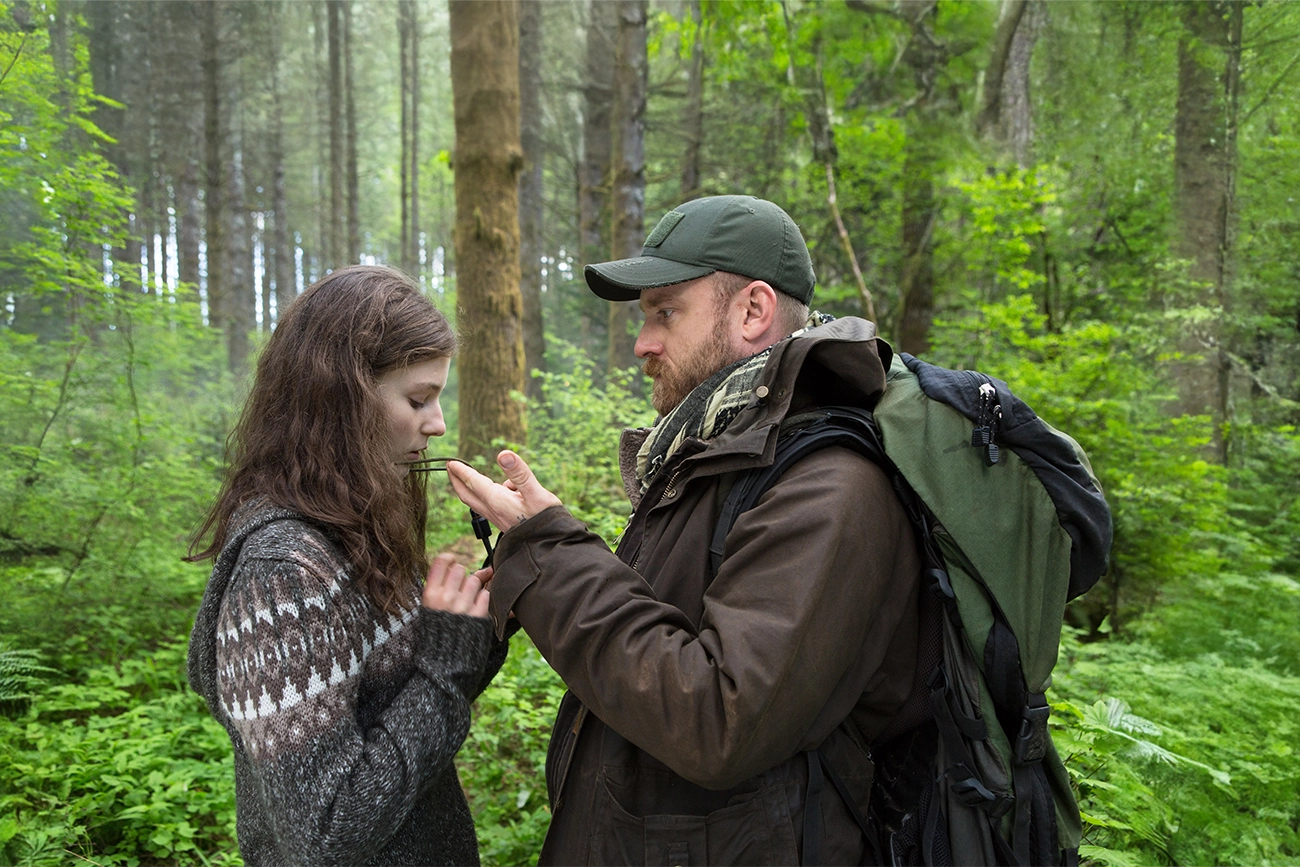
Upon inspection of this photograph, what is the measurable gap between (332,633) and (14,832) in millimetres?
2533

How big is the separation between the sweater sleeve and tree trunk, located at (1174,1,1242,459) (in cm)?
948

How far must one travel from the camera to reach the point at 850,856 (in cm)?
157

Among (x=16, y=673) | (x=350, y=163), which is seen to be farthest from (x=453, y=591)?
(x=350, y=163)

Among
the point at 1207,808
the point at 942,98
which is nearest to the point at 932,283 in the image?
the point at 942,98

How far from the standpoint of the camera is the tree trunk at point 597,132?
1536 cm

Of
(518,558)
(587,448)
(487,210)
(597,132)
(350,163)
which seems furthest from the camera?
(350,163)

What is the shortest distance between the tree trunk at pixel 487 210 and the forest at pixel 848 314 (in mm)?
34

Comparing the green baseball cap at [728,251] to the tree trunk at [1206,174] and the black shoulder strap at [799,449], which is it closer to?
the black shoulder strap at [799,449]

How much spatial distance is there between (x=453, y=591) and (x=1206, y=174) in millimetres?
10611

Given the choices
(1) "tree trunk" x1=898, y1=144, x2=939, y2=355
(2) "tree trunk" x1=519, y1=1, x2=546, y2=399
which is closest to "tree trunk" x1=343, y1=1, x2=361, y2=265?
(2) "tree trunk" x1=519, y1=1, x2=546, y2=399

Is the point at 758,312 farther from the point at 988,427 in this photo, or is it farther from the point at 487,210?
the point at 487,210

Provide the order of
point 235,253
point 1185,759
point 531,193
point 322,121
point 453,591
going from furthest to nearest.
A: point 322,121
point 235,253
point 531,193
point 1185,759
point 453,591

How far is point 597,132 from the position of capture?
53.2 feet

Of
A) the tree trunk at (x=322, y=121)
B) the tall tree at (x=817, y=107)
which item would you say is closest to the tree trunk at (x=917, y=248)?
the tall tree at (x=817, y=107)
